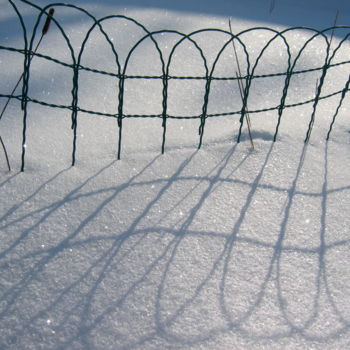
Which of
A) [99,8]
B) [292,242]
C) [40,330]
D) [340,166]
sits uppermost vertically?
[99,8]

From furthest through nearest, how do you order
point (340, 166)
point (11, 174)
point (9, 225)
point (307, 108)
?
1. point (307, 108)
2. point (340, 166)
3. point (11, 174)
4. point (9, 225)

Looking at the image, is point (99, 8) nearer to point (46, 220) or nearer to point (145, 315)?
point (46, 220)

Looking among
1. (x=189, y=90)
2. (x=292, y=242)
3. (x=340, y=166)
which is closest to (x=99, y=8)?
(x=189, y=90)

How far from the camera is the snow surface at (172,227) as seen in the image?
1.20m

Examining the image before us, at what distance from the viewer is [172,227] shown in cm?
150

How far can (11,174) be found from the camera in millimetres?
1653

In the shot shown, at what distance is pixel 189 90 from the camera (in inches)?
92.3

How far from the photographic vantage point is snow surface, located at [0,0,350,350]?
1198mm

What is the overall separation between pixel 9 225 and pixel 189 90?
1234 mm

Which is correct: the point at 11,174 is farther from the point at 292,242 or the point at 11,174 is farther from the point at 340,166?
the point at 340,166

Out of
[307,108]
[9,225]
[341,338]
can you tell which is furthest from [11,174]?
[307,108]

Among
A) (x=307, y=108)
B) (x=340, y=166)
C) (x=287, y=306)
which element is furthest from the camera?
(x=307, y=108)

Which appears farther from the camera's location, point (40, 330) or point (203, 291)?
point (203, 291)

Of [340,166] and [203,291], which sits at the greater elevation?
[340,166]
